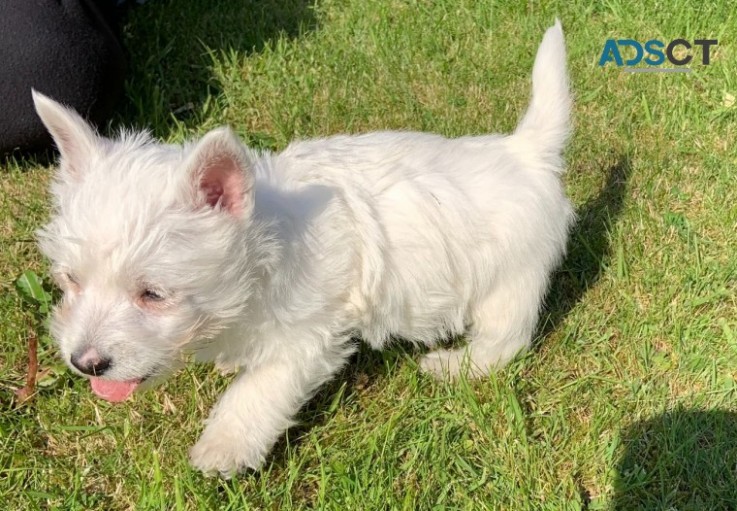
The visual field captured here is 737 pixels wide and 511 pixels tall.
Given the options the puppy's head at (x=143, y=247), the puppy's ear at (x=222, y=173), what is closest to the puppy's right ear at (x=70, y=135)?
the puppy's head at (x=143, y=247)

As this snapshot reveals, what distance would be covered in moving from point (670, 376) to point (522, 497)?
923 millimetres

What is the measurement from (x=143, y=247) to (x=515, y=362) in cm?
162

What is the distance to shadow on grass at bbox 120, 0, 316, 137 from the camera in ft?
13.2

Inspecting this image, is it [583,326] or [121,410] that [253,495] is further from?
[583,326]

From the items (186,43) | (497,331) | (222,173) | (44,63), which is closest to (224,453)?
(222,173)

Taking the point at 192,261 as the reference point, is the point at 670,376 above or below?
below

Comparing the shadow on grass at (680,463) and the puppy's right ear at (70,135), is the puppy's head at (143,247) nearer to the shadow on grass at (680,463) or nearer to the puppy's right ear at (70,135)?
the puppy's right ear at (70,135)

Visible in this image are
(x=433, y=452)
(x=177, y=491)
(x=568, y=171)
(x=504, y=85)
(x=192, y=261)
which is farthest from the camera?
(x=504, y=85)

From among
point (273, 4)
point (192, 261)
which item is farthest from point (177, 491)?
point (273, 4)

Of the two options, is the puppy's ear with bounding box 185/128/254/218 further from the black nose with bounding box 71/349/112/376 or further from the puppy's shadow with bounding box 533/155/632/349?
the puppy's shadow with bounding box 533/155/632/349

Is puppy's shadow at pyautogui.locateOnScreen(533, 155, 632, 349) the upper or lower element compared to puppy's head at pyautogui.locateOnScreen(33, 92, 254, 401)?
lower

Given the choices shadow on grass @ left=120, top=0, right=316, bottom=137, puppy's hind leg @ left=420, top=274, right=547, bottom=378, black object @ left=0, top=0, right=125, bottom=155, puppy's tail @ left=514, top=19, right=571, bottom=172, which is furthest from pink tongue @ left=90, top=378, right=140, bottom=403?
shadow on grass @ left=120, top=0, right=316, bottom=137

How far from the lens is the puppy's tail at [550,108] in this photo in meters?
2.60

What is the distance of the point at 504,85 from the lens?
4242 mm
